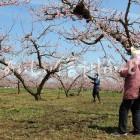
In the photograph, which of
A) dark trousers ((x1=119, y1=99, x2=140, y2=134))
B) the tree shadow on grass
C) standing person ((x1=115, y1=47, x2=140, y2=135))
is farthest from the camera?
the tree shadow on grass

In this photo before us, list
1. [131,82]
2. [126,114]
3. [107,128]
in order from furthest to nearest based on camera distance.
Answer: [107,128], [126,114], [131,82]

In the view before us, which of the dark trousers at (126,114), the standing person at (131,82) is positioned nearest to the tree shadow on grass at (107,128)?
the dark trousers at (126,114)

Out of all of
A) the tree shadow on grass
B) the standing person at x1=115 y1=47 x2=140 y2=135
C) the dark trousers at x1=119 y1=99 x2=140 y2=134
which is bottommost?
the tree shadow on grass

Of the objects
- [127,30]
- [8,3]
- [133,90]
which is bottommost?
[133,90]

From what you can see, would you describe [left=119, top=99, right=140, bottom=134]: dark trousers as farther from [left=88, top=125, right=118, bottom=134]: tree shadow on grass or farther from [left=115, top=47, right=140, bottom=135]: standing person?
[left=88, top=125, right=118, bottom=134]: tree shadow on grass

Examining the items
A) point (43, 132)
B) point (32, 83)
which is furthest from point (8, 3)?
point (32, 83)

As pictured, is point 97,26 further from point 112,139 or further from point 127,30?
point 112,139

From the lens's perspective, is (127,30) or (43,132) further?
(127,30)

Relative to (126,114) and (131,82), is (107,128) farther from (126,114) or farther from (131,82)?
(131,82)

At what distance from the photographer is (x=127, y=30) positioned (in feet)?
49.4

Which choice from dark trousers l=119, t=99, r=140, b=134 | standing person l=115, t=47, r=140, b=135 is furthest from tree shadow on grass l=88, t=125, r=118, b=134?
standing person l=115, t=47, r=140, b=135

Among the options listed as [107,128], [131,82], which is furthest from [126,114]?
[107,128]

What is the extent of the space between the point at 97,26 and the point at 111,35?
1.80 feet

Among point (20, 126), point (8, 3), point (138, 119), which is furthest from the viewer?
point (8, 3)
